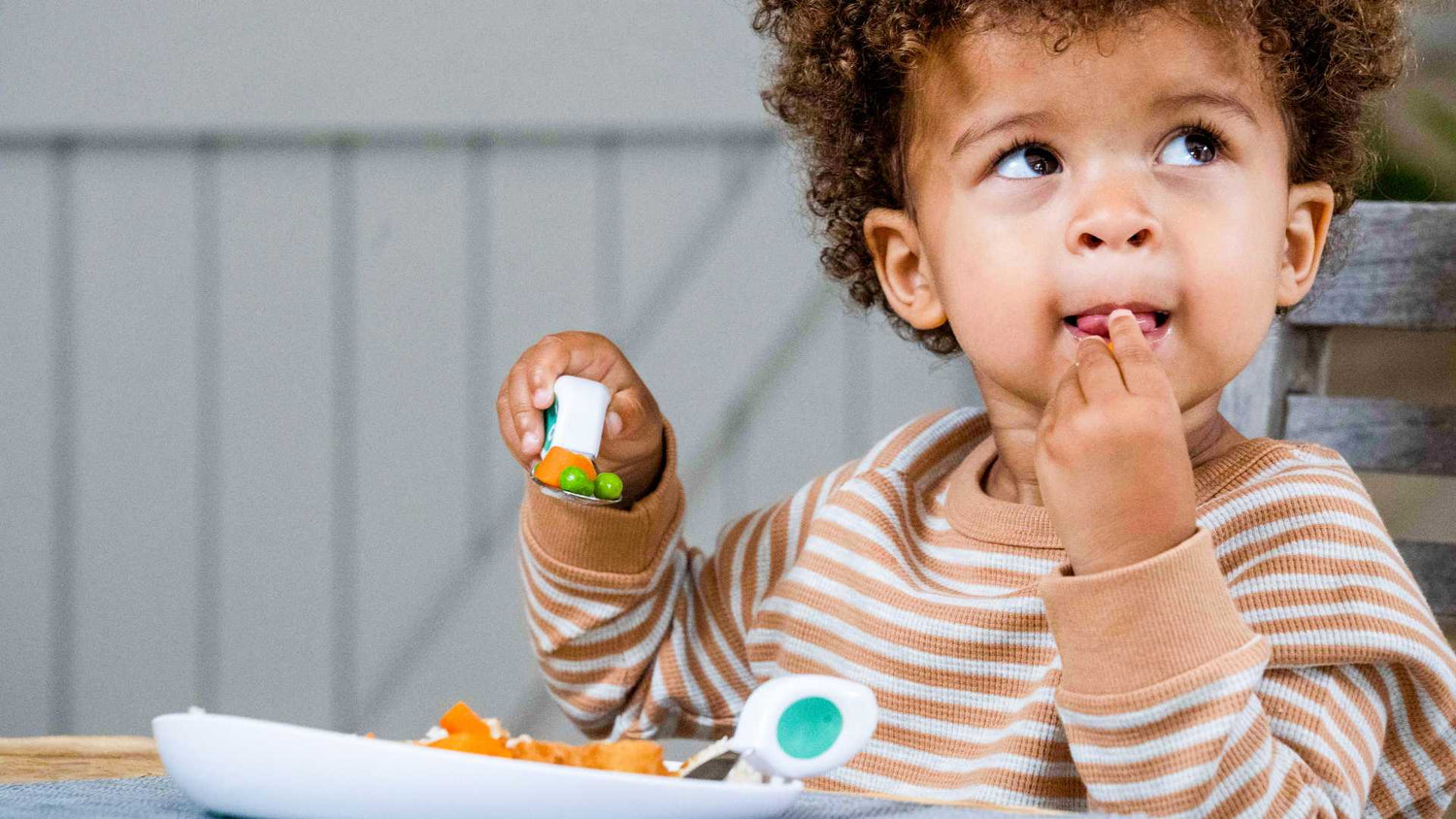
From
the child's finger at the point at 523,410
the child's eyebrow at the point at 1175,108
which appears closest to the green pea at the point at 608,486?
the child's finger at the point at 523,410

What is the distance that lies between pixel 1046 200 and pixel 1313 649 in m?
0.30

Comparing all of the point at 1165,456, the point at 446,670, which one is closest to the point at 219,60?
the point at 446,670

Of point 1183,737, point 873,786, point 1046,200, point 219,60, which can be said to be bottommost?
point 873,786

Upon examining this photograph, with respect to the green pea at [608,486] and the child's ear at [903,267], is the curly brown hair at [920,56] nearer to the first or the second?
the child's ear at [903,267]

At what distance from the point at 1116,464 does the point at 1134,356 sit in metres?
0.08

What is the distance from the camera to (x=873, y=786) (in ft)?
3.13

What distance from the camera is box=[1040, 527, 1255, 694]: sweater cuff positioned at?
736mm

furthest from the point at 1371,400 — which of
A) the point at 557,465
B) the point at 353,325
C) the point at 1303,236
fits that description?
the point at 353,325

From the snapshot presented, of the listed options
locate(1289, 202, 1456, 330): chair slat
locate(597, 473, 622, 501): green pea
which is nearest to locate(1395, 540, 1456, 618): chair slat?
locate(1289, 202, 1456, 330): chair slat

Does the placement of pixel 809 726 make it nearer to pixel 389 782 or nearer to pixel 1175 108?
pixel 389 782

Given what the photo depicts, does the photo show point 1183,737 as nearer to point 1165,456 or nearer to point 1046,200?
point 1165,456

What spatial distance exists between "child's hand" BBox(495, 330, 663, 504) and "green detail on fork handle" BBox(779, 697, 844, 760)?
1.17 ft

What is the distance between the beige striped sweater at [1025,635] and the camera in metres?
0.74

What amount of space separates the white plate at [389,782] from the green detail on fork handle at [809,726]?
8cm
